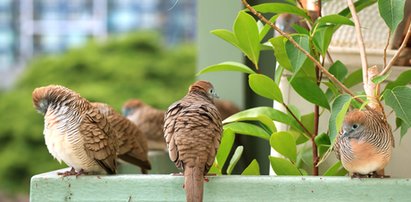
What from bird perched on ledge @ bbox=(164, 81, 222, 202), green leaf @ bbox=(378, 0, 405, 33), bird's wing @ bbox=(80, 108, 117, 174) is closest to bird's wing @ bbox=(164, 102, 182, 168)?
bird perched on ledge @ bbox=(164, 81, 222, 202)

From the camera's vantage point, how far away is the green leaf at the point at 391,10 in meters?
1.30

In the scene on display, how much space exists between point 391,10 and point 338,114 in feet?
0.64

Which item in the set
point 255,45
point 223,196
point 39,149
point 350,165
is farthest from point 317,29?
point 39,149

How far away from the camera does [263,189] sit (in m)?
1.24

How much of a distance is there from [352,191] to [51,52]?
5804 mm

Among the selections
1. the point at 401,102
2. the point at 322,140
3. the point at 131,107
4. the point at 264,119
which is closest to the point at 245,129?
the point at 264,119

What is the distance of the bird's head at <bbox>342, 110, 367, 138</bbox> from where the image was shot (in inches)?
50.7

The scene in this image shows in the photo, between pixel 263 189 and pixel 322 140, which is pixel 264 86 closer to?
pixel 322 140

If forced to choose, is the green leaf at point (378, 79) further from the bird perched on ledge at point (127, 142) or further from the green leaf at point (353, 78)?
the bird perched on ledge at point (127, 142)

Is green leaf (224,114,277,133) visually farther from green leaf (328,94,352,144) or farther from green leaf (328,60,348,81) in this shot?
green leaf (328,94,352,144)

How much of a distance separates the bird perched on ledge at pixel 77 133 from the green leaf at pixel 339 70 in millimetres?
403

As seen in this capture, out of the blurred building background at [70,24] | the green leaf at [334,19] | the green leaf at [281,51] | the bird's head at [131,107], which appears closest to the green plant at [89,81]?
the blurred building background at [70,24]

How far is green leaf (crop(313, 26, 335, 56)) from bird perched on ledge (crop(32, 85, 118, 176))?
0.38m

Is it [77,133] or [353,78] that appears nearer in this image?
[77,133]
